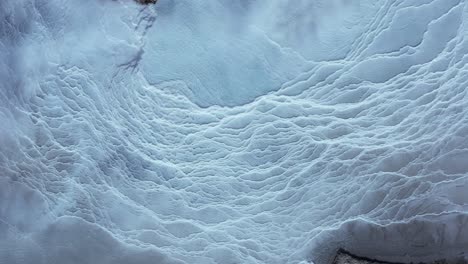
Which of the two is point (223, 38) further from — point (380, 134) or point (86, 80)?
point (380, 134)

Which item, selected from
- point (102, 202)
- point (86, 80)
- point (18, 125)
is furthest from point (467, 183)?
point (18, 125)

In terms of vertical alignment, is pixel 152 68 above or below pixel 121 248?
above

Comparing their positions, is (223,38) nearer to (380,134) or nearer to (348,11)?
(348,11)

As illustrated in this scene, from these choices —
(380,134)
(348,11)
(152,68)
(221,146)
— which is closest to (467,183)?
(380,134)

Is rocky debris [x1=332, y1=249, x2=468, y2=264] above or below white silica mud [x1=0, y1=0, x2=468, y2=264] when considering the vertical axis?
below

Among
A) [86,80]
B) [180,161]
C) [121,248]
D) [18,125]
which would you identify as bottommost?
[121,248]

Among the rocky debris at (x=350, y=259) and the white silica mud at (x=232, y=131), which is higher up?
the white silica mud at (x=232, y=131)

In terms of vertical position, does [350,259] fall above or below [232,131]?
below
